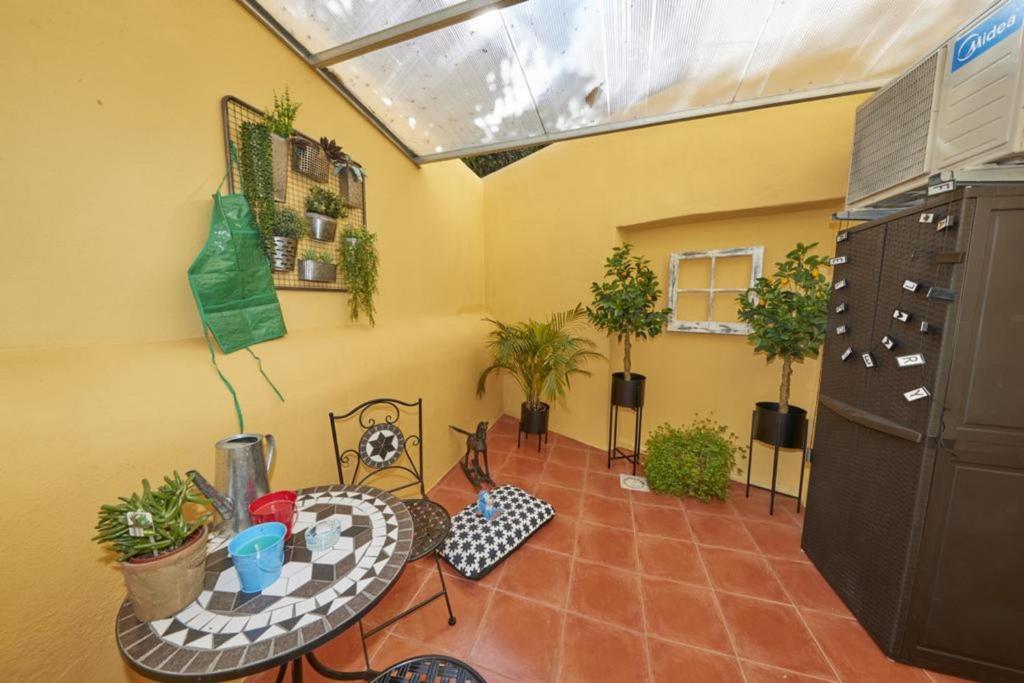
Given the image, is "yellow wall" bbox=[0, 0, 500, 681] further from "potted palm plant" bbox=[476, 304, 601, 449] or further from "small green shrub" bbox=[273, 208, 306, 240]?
"potted palm plant" bbox=[476, 304, 601, 449]

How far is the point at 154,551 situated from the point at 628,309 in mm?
2727

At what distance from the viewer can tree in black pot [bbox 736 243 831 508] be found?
2105mm

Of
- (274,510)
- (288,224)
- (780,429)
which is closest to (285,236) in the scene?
(288,224)

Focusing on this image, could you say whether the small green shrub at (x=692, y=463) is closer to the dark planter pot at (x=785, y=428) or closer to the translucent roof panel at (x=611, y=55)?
the dark planter pot at (x=785, y=428)

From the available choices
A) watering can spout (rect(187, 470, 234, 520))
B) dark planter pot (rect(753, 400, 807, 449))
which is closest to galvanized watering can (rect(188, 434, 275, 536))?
watering can spout (rect(187, 470, 234, 520))

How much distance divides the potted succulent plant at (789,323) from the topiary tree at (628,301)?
62cm

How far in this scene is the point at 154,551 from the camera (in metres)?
0.76

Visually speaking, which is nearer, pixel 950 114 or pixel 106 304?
pixel 106 304

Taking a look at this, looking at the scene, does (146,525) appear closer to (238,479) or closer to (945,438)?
(238,479)

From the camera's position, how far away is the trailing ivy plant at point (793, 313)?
6.89 feet

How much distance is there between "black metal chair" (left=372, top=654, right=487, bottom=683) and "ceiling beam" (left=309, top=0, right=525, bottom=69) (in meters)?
2.24

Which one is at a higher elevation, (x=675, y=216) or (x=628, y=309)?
(x=675, y=216)

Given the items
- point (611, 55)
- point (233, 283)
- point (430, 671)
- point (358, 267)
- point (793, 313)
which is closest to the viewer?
point (430, 671)

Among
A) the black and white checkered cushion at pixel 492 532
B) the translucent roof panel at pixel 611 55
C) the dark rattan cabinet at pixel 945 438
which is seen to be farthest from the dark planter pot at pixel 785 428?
the translucent roof panel at pixel 611 55
